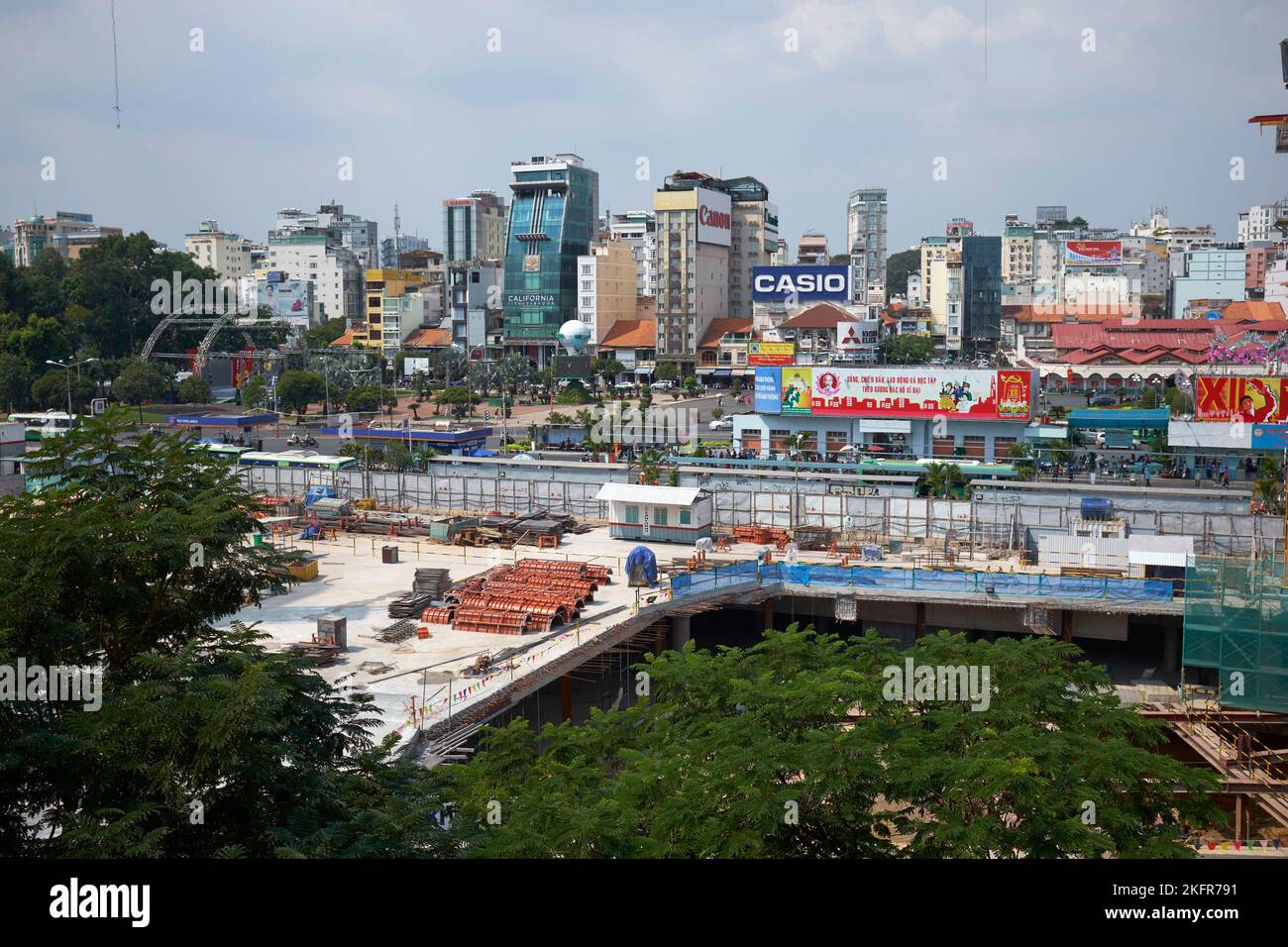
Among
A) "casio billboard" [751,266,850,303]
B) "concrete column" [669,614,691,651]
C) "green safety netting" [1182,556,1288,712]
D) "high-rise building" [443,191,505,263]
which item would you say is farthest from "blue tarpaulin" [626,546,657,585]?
"high-rise building" [443,191,505,263]

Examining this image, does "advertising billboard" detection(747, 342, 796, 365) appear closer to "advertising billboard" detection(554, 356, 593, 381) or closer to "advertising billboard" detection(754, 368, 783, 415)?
"advertising billboard" detection(754, 368, 783, 415)

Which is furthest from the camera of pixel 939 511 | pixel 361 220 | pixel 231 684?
pixel 361 220

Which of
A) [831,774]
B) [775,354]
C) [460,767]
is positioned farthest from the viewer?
[775,354]

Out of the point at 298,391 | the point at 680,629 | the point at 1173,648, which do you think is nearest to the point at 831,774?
the point at 680,629

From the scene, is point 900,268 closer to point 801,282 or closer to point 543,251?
point 543,251

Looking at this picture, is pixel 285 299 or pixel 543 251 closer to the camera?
pixel 543 251
